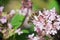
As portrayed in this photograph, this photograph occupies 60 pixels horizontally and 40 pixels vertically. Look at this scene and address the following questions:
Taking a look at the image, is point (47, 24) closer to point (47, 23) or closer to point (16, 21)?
point (47, 23)

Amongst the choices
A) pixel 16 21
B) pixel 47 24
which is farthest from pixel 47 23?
pixel 16 21

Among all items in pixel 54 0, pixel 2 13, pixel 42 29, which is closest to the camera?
pixel 42 29

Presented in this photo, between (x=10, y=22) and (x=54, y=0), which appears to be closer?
(x=10, y=22)

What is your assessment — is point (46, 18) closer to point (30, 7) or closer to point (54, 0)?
point (30, 7)

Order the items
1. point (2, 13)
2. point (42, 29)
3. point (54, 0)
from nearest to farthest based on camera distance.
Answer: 1. point (42, 29)
2. point (2, 13)
3. point (54, 0)

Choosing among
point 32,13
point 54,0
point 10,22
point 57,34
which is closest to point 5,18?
point 10,22
